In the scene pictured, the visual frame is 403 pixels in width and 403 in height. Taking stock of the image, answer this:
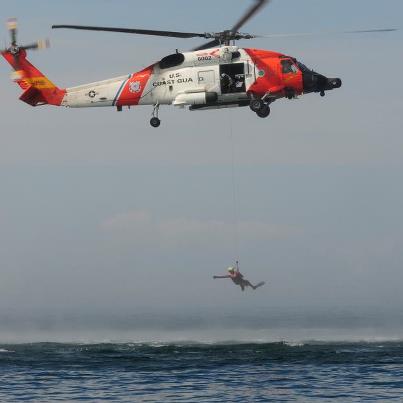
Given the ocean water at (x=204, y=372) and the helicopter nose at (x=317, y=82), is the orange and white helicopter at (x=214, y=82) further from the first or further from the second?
the ocean water at (x=204, y=372)

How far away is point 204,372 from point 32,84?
17.1m

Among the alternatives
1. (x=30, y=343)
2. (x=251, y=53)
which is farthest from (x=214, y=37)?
(x=30, y=343)

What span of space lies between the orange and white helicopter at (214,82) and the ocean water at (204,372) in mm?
13655

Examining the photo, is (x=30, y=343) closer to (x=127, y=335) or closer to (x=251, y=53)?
(x=127, y=335)

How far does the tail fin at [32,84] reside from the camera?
3981cm

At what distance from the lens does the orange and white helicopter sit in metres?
37.7

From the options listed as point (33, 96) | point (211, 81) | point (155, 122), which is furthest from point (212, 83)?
point (33, 96)

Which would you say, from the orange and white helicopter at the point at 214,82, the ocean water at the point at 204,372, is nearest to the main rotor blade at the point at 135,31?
the orange and white helicopter at the point at 214,82

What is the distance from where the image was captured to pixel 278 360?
170ft

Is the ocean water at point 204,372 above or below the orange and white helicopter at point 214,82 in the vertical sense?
below

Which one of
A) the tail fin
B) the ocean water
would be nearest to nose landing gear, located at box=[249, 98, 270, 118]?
the tail fin

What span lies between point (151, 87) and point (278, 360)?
19518 millimetres

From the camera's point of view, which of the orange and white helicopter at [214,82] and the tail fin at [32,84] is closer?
the orange and white helicopter at [214,82]

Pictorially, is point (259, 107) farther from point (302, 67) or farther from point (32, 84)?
point (32, 84)
